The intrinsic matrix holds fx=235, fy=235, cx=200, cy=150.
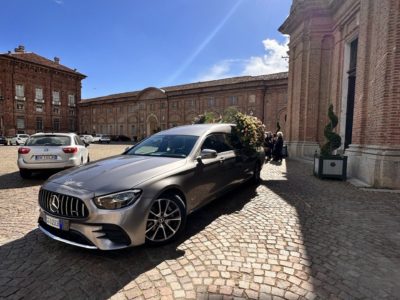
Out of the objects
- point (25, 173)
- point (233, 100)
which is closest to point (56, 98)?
point (233, 100)

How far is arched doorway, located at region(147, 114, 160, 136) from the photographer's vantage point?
49250mm

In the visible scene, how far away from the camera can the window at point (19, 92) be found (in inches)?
1806

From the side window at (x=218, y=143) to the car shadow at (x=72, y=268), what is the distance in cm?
173

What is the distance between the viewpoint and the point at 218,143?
196 inches

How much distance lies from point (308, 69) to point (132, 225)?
49.1 feet

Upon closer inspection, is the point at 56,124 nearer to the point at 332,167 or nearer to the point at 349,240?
the point at 332,167

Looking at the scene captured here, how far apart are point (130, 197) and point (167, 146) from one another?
5.94 feet

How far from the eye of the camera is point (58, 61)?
57.2 m

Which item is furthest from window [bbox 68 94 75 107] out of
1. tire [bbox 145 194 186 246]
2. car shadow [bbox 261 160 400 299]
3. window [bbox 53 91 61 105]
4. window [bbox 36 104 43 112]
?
tire [bbox 145 194 186 246]

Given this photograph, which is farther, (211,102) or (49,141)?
(211,102)

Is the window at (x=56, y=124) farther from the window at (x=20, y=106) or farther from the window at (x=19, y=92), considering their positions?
the window at (x=19, y=92)

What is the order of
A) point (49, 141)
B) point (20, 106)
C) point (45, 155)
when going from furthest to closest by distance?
point (20, 106), point (49, 141), point (45, 155)

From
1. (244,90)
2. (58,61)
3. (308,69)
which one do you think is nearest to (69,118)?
(58,61)

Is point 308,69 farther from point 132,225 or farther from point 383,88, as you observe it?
point 132,225
